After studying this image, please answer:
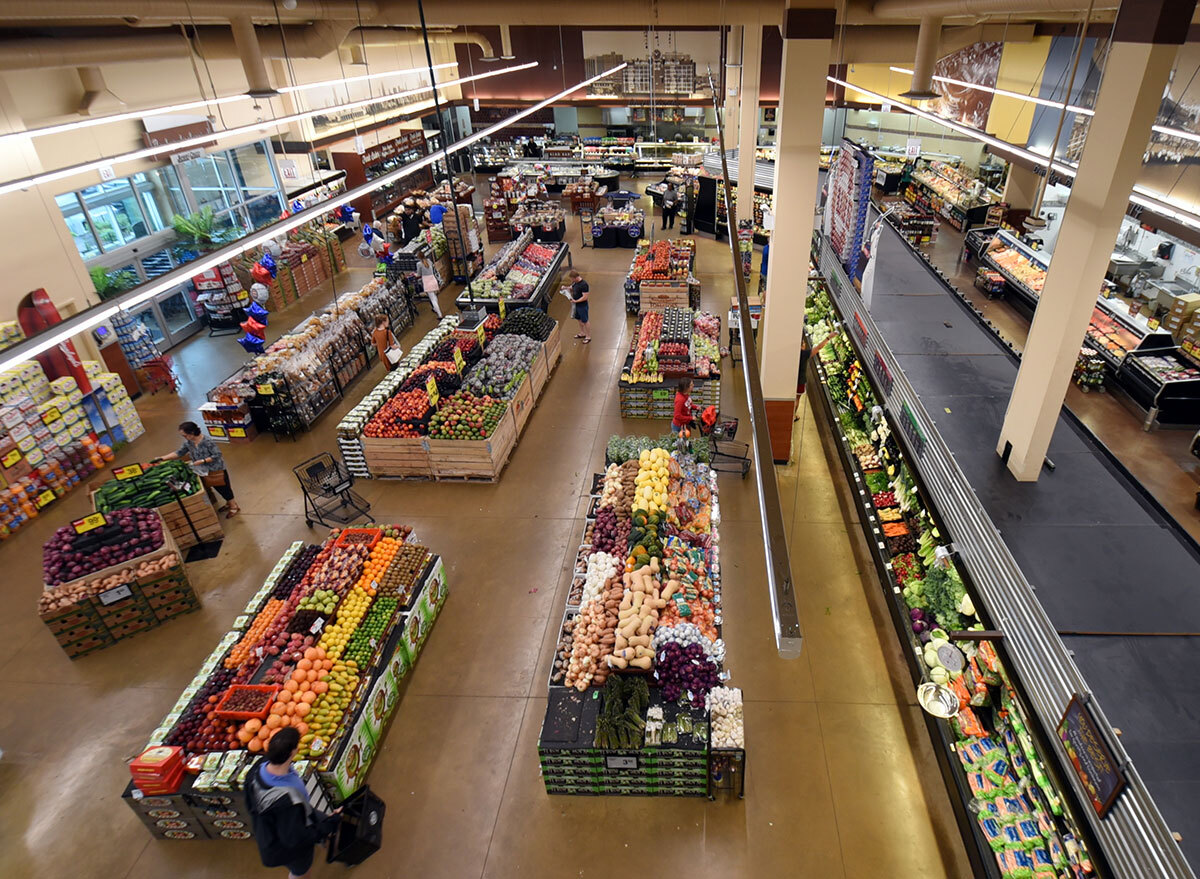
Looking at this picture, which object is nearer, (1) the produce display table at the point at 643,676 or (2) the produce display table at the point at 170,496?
(1) the produce display table at the point at 643,676

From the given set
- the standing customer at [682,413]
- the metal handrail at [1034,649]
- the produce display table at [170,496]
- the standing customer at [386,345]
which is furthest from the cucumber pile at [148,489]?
the metal handrail at [1034,649]

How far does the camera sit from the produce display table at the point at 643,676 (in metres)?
5.39

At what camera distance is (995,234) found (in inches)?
633

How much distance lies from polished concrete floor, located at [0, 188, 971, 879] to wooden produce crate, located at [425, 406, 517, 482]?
0.83 ft

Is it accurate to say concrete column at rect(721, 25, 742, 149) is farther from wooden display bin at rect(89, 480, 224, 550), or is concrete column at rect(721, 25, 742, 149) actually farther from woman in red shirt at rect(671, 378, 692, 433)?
wooden display bin at rect(89, 480, 224, 550)

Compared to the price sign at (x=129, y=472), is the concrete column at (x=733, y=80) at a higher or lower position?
higher

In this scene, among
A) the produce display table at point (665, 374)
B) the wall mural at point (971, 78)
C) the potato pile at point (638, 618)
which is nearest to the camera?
the potato pile at point (638, 618)

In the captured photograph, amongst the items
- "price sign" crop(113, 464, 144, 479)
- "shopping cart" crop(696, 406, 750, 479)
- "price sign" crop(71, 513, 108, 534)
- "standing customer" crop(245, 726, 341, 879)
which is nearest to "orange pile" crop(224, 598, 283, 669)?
"standing customer" crop(245, 726, 341, 879)

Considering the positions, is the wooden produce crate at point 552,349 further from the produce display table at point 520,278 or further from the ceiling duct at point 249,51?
the ceiling duct at point 249,51

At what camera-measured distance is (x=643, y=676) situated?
18.9 feet

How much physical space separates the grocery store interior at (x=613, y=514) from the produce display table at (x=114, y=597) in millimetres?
42

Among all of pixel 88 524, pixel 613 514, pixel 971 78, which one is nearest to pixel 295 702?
pixel 613 514

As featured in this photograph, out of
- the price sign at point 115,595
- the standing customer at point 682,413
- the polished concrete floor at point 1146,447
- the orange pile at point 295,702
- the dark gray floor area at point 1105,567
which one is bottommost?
the polished concrete floor at point 1146,447

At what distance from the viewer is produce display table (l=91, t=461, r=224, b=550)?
8320 mm
